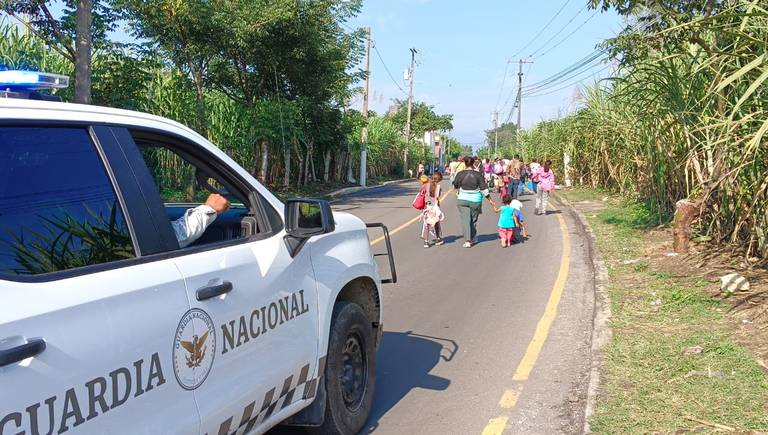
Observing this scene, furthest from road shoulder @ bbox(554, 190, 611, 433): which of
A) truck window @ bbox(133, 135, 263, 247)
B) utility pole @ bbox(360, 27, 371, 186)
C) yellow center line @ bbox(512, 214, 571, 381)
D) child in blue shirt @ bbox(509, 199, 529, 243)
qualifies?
utility pole @ bbox(360, 27, 371, 186)

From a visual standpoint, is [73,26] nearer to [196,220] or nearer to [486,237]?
[486,237]

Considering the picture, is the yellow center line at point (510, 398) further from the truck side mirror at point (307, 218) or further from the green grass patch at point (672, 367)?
the truck side mirror at point (307, 218)

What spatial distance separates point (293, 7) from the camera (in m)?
21.5

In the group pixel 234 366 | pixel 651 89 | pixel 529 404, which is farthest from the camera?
pixel 651 89

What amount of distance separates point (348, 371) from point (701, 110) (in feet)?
26.6

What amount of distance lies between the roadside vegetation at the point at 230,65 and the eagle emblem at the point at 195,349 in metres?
12.8

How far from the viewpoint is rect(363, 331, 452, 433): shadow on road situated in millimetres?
5062

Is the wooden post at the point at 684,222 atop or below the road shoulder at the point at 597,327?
atop

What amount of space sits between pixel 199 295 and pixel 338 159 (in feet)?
115

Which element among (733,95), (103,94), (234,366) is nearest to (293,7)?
(103,94)

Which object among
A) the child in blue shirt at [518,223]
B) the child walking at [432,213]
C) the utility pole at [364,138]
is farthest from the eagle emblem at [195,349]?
the utility pole at [364,138]

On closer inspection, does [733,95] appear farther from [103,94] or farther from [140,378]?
[103,94]

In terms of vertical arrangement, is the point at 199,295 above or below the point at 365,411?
above

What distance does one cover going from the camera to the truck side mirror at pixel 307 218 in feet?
11.4
